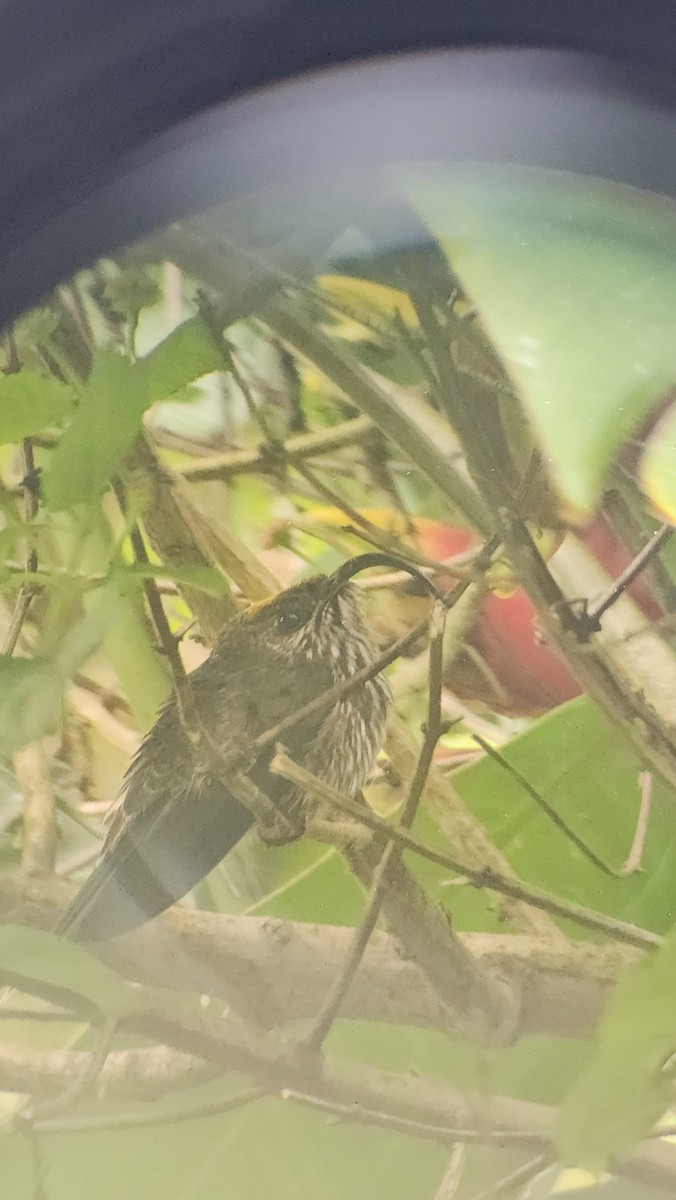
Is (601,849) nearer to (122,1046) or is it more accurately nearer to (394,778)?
(394,778)

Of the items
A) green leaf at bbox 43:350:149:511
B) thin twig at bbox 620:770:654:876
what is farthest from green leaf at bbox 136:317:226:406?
thin twig at bbox 620:770:654:876

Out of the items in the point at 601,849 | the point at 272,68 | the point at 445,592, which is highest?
the point at 272,68

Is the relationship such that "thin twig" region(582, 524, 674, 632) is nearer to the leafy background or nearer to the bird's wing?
the leafy background

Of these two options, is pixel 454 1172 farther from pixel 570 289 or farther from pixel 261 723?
pixel 570 289

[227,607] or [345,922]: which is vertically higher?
[227,607]

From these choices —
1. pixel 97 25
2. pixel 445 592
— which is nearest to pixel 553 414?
pixel 445 592

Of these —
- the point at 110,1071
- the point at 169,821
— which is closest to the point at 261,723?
the point at 169,821
